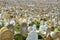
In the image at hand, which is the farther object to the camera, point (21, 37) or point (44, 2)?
point (44, 2)

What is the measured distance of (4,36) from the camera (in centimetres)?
385

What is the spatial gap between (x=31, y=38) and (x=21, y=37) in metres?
0.63

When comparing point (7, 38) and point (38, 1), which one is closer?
point (7, 38)

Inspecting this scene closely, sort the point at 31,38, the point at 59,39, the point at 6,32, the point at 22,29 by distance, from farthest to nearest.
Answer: the point at 22,29
the point at 59,39
the point at 6,32
the point at 31,38

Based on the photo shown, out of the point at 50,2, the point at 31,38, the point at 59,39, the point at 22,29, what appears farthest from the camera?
the point at 50,2

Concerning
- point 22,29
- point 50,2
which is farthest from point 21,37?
point 50,2

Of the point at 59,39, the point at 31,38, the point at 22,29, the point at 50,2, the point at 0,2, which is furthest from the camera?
the point at 50,2

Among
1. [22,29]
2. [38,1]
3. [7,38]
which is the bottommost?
[38,1]

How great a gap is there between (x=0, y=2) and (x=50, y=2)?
3430mm

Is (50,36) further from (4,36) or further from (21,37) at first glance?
(4,36)

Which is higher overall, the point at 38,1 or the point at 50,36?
the point at 50,36

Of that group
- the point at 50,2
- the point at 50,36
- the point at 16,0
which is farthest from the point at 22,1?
the point at 50,36

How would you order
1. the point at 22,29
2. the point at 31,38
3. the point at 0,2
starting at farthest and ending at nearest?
the point at 0,2, the point at 22,29, the point at 31,38

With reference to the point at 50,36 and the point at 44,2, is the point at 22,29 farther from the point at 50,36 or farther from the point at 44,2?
the point at 44,2
